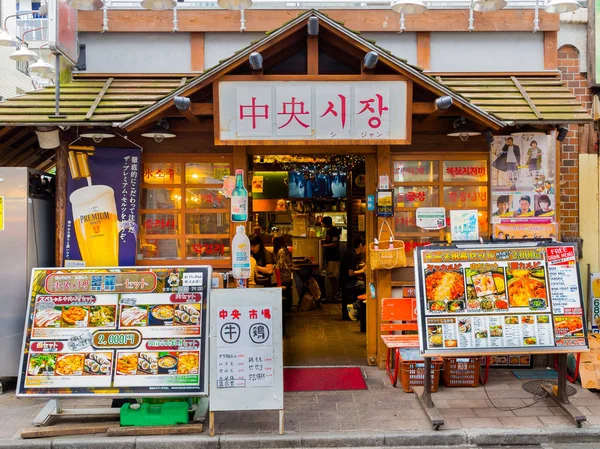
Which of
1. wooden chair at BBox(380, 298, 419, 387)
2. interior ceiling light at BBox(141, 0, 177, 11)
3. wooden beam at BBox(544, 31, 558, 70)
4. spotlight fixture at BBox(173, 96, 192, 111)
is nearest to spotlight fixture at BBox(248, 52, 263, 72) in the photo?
spotlight fixture at BBox(173, 96, 192, 111)

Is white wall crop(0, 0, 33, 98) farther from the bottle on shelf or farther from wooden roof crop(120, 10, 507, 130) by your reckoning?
the bottle on shelf

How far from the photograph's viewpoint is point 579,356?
706 cm

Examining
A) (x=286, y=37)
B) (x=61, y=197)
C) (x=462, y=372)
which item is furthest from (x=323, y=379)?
(x=286, y=37)

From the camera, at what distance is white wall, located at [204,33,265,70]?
8.33 m

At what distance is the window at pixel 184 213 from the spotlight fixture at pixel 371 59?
274 centimetres

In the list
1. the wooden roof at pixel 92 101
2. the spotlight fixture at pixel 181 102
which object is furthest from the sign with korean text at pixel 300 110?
the wooden roof at pixel 92 101

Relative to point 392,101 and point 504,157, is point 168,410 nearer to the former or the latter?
point 392,101

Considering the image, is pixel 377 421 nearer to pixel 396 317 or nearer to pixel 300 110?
pixel 396 317

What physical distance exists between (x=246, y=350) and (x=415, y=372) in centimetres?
264

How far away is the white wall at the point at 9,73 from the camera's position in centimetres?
1700

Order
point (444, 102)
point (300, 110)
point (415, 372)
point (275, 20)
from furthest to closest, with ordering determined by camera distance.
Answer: point (275, 20), point (415, 372), point (300, 110), point (444, 102)

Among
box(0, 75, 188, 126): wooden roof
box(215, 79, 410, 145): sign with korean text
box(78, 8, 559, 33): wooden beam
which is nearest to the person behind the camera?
box(215, 79, 410, 145): sign with korean text

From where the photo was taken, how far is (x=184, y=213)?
7699 mm

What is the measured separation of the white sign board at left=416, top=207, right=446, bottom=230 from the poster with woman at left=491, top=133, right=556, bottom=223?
2.66 feet
